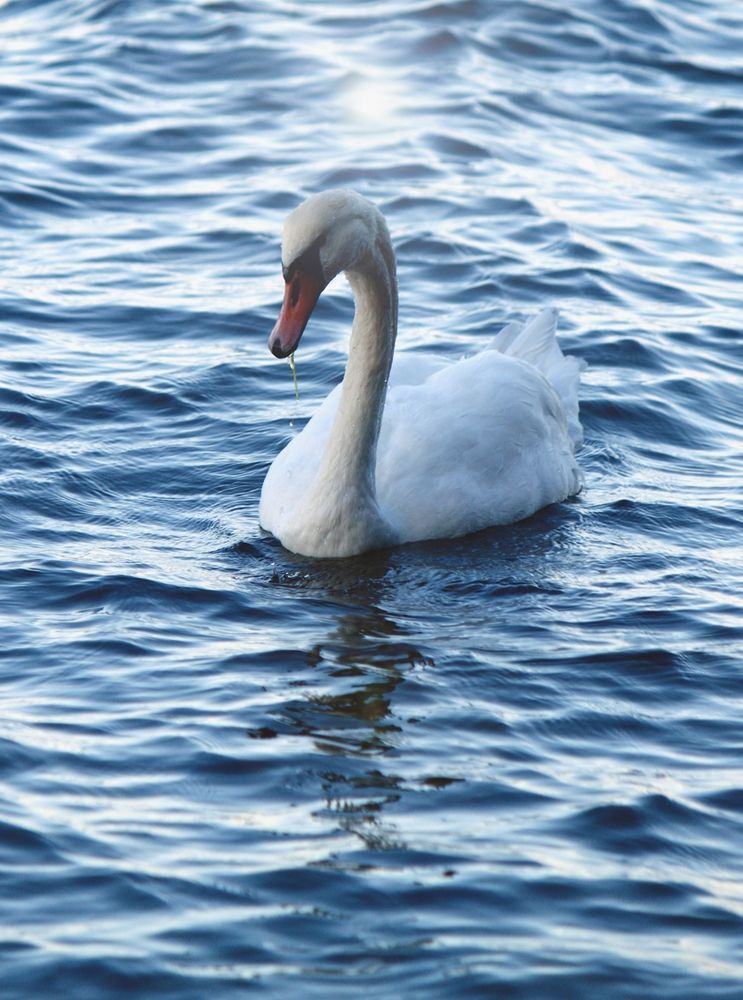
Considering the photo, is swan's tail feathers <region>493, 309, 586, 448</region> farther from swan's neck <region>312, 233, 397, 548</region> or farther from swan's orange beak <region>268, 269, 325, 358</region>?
swan's orange beak <region>268, 269, 325, 358</region>

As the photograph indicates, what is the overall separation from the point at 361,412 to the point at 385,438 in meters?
0.56

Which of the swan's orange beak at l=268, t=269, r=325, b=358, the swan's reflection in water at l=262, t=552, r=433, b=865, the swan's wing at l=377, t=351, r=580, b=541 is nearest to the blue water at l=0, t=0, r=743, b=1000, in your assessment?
the swan's reflection in water at l=262, t=552, r=433, b=865

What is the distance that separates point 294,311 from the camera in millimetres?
8492

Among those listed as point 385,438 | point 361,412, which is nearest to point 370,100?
point 385,438

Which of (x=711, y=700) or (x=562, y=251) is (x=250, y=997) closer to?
(x=711, y=700)

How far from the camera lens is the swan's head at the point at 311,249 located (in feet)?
27.8

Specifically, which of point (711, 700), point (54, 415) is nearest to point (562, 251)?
point (54, 415)

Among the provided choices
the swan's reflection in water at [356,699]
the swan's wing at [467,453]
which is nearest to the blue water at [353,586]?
the swan's reflection in water at [356,699]

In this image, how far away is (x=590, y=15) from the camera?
843 inches

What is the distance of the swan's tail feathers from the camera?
1153cm

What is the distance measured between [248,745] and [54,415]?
4713 mm

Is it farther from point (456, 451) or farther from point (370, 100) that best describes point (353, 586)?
point (370, 100)

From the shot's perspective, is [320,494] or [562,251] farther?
[562,251]

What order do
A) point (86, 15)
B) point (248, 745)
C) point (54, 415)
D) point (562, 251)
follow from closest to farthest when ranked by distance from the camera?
point (248, 745) → point (54, 415) → point (562, 251) → point (86, 15)
